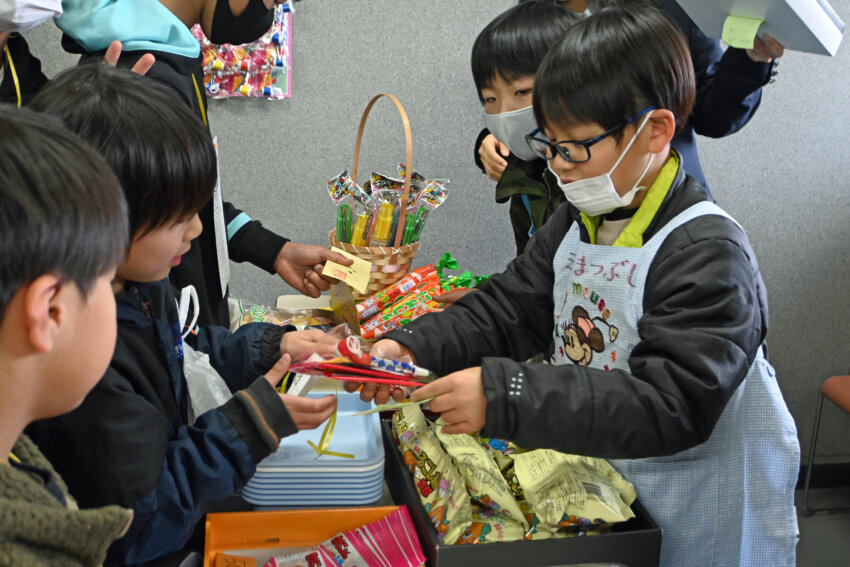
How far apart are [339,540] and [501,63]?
1149mm

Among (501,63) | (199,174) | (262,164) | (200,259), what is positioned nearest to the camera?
(199,174)

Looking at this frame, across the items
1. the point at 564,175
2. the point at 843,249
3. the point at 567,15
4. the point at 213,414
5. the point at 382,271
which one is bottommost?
the point at 843,249

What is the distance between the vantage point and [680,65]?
117cm

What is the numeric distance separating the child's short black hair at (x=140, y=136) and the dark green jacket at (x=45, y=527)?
18.3 inches

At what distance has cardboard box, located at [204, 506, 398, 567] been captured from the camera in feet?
3.66

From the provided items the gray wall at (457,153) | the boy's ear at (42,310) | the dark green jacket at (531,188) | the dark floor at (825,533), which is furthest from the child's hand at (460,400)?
the dark floor at (825,533)

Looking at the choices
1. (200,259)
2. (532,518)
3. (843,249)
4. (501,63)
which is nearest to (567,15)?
(501,63)

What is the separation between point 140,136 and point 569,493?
750mm

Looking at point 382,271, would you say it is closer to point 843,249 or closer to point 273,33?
point 273,33

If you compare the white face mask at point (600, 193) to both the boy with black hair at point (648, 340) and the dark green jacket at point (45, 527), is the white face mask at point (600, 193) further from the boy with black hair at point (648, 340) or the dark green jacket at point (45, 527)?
the dark green jacket at point (45, 527)

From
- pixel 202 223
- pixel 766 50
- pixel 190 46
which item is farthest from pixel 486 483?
pixel 766 50

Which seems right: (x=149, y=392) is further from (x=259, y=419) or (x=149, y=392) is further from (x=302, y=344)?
(x=302, y=344)

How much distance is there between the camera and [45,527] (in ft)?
1.84

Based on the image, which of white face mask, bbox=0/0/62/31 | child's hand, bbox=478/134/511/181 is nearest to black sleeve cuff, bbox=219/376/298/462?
white face mask, bbox=0/0/62/31
